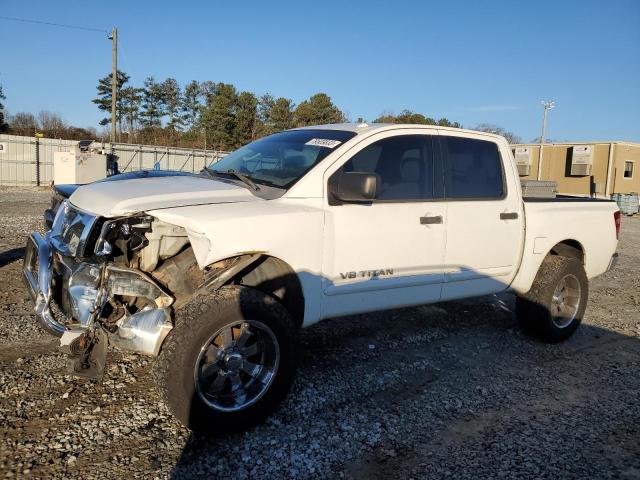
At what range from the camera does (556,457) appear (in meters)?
3.17

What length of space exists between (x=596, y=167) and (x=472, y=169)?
28307mm

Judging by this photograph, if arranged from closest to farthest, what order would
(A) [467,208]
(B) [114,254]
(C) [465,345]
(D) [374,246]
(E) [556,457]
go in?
(E) [556,457]
(B) [114,254]
(D) [374,246]
(A) [467,208]
(C) [465,345]

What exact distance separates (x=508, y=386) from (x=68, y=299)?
11.3 feet

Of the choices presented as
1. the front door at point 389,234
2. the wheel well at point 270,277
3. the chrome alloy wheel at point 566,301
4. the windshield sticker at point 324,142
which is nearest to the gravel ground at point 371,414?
the chrome alloy wheel at point 566,301

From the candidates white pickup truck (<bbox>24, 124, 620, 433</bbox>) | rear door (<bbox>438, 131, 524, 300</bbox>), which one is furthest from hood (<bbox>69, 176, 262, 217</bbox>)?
rear door (<bbox>438, 131, 524, 300</bbox>)

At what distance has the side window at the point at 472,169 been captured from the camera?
4.53 meters

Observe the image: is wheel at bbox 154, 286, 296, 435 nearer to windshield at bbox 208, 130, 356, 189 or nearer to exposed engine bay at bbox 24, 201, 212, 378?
exposed engine bay at bbox 24, 201, 212, 378

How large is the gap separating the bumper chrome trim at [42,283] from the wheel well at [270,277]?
Answer: 3.92ft

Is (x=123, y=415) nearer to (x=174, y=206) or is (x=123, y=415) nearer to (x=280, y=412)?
(x=280, y=412)

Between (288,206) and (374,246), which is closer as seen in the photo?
(288,206)

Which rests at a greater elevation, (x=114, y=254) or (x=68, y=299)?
(x=114, y=254)

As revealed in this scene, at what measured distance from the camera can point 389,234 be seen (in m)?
3.95

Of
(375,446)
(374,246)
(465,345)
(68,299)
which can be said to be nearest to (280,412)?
(375,446)

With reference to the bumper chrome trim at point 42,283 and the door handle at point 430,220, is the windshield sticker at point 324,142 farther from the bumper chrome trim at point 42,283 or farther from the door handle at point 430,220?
the bumper chrome trim at point 42,283
